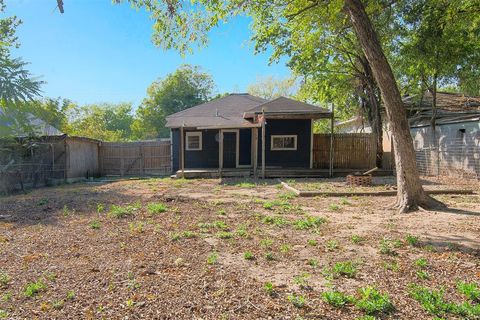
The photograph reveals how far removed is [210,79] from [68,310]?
1633 inches

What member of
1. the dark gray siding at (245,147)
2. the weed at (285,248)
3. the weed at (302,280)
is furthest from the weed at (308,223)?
the dark gray siding at (245,147)

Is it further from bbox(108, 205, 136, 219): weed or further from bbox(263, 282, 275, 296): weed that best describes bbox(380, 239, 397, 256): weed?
bbox(108, 205, 136, 219): weed

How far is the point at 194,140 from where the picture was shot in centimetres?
1766

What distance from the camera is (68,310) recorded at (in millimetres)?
2865

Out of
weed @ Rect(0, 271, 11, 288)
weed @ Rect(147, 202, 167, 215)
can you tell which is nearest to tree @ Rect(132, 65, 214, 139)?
weed @ Rect(147, 202, 167, 215)

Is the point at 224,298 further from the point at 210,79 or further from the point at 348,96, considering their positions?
the point at 210,79

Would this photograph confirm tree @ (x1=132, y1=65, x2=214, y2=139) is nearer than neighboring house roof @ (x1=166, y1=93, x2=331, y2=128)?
No

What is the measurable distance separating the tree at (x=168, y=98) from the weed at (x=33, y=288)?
121ft

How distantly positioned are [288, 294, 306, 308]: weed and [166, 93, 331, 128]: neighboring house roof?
11.3 metres

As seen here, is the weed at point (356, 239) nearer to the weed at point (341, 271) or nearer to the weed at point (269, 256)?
the weed at point (341, 271)

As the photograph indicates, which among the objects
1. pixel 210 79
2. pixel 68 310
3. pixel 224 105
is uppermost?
pixel 210 79

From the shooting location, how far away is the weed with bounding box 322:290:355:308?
293cm

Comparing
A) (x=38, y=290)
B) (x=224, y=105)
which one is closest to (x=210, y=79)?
(x=224, y=105)

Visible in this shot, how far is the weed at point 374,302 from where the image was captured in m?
2.83
